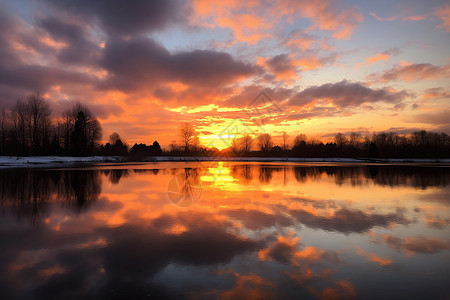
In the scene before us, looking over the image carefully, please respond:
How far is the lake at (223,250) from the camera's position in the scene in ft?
14.3

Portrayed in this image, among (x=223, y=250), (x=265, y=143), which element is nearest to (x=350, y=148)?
(x=265, y=143)

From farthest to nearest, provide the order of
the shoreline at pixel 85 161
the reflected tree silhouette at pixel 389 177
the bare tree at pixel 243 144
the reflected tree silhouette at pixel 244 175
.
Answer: the bare tree at pixel 243 144 < the shoreline at pixel 85 161 < the reflected tree silhouette at pixel 244 175 < the reflected tree silhouette at pixel 389 177

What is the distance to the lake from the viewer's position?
4.35 m

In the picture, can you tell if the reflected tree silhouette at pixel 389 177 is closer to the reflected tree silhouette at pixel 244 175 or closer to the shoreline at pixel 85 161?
the reflected tree silhouette at pixel 244 175

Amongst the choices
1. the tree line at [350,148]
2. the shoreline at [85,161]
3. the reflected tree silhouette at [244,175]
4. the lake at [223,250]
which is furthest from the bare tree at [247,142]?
the lake at [223,250]

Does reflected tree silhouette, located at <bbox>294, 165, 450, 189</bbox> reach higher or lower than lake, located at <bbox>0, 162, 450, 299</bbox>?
lower

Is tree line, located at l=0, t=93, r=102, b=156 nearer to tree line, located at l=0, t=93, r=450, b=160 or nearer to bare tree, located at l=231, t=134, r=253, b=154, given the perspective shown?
tree line, located at l=0, t=93, r=450, b=160

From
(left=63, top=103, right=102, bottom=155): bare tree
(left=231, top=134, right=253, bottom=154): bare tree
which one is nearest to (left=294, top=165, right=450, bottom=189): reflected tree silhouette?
(left=63, top=103, right=102, bottom=155): bare tree

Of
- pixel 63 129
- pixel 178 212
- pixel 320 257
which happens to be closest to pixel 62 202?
pixel 178 212

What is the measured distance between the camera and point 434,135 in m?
125

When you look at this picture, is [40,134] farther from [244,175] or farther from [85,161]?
[244,175]

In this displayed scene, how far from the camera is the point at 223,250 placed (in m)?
6.09

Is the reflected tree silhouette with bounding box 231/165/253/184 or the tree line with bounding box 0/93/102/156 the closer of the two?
the reflected tree silhouette with bounding box 231/165/253/184

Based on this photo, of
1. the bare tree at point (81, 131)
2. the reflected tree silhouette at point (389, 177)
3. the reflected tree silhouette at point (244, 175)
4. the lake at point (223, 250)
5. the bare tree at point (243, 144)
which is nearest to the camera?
the lake at point (223, 250)
